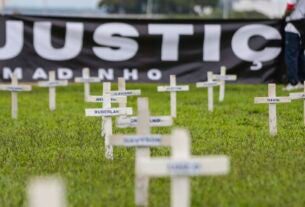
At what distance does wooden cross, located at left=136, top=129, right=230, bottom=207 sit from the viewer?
210 inches

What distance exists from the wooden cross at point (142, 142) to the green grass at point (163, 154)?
7.8 inches

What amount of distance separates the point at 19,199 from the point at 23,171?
1.35m

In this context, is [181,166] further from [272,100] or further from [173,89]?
[173,89]

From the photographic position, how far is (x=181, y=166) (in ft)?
17.5

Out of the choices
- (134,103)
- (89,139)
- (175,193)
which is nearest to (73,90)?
(134,103)

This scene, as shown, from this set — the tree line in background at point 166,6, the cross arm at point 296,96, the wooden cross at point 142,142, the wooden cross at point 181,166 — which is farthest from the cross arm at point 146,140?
the tree line in background at point 166,6

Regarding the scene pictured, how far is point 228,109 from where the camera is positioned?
14.3 m

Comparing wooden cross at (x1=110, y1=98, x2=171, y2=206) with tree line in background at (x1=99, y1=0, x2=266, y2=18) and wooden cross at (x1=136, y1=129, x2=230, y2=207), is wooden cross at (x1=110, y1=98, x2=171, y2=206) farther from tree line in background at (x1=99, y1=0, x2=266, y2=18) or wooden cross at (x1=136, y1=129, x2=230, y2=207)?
tree line in background at (x1=99, y1=0, x2=266, y2=18)

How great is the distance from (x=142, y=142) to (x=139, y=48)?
11629mm

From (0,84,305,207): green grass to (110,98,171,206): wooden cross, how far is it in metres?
0.20

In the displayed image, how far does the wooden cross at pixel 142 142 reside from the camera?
629 centimetres

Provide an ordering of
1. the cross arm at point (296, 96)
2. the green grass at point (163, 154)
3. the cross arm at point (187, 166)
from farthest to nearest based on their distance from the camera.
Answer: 1. the cross arm at point (296, 96)
2. the green grass at point (163, 154)
3. the cross arm at point (187, 166)

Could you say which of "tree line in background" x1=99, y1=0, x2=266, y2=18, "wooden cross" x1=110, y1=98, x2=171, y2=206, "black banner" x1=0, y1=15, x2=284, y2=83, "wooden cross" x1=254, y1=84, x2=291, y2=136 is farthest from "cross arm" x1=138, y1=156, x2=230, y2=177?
"tree line in background" x1=99, y1=0, x2=266, y2=18

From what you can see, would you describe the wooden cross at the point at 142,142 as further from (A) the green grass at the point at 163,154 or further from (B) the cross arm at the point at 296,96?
(B) the cross arm at the point at 296,96
